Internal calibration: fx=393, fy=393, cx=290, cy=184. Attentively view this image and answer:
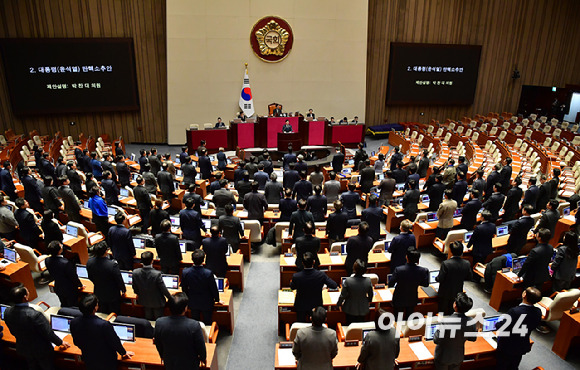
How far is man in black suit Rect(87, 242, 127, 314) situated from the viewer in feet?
15.5

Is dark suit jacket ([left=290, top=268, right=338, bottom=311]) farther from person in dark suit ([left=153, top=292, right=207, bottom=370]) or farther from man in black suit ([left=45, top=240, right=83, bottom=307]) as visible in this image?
man in black suit ([left=45, top=240, right=83, bottom=307])

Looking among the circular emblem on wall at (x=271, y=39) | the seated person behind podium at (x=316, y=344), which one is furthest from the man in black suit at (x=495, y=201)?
the circular emblem on wall at (x=271, y=39)

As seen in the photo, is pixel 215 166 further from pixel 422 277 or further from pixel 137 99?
pixel 422 277

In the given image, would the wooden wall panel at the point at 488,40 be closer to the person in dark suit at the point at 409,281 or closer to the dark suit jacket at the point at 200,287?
the person in dark suit at the point at 409,281

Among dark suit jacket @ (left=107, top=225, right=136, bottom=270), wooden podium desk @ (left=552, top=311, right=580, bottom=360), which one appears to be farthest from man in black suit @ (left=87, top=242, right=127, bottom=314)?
wooden podium desk @ (left=552, top=311, right=580, bottom=360)

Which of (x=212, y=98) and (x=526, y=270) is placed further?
(x=212, y=98)

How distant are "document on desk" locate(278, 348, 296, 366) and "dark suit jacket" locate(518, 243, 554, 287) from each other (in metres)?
3.57

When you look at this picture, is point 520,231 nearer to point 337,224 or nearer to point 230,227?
point 337,224

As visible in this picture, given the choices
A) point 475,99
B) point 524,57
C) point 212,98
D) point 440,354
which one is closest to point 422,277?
point 440,354

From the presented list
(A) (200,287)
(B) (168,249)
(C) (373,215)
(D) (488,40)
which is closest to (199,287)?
(A) (200,287)

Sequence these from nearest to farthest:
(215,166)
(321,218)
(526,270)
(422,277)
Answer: (422,277), (526,270), (321,218), (215,166)

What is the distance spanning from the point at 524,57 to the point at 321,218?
18.3m

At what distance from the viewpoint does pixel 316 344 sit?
11.8 feet

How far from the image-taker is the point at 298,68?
55.4ft
